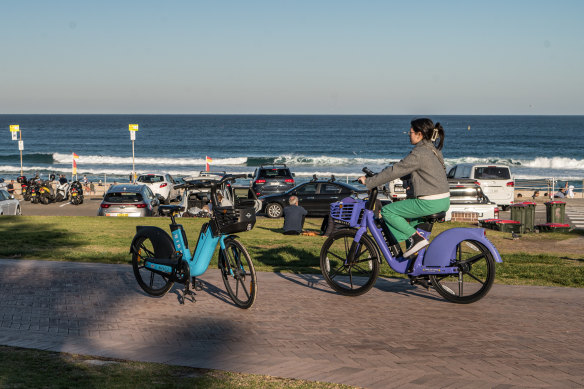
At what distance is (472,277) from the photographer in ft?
22.6

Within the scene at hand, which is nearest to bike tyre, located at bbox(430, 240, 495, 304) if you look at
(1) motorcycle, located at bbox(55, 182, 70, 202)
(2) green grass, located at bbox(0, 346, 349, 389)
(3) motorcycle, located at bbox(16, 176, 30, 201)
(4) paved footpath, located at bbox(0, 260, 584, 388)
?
(4) paved footpath, located at bbox(0, 260, 584, 388)

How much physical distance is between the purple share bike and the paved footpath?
20cm

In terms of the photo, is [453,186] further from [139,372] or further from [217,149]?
[217,149]

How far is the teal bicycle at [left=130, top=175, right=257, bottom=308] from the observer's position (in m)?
6.72

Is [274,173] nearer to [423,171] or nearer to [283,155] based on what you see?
[423,171]

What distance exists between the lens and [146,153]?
8619 cm

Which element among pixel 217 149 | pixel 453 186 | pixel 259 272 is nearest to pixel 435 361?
pixel 259 272

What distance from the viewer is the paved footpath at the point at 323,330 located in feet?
16.2

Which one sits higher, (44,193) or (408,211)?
(408,211)

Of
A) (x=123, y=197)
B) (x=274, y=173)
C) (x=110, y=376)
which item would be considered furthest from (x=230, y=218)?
(x=274, y=173)

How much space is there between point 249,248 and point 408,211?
5.16m

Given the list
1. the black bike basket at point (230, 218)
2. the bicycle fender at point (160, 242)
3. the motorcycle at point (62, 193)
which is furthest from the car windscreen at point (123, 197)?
the black bike basket at point (230, 218)

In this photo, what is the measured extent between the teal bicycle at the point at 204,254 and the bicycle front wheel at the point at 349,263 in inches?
42.0

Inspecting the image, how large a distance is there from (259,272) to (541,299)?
3639 mm
